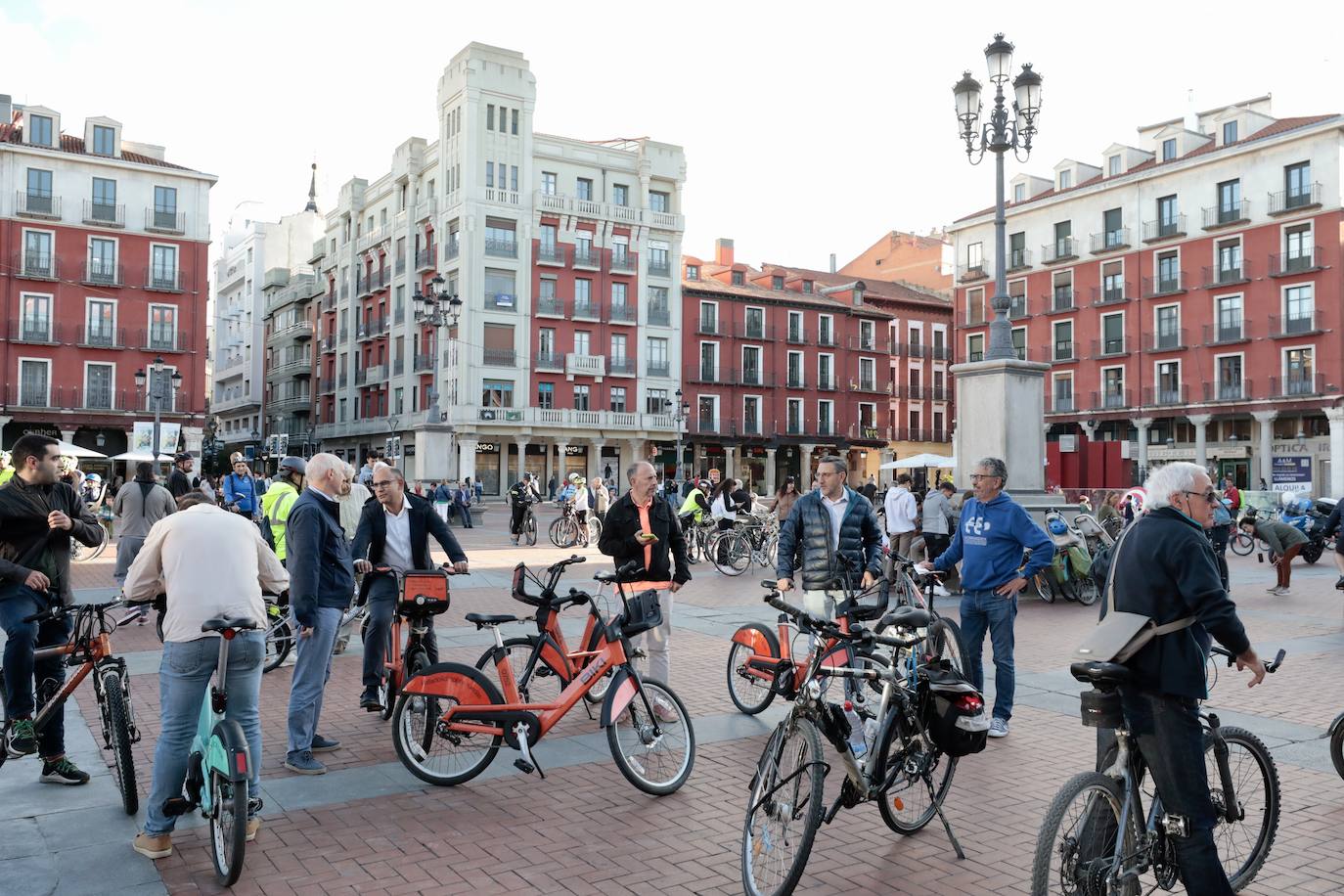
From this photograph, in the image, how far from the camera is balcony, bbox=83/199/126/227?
150 ft

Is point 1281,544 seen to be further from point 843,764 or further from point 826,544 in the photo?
point 843,764

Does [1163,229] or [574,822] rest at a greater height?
[1163,229]

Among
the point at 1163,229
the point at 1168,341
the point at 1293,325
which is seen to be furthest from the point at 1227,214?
the point at 1168,341

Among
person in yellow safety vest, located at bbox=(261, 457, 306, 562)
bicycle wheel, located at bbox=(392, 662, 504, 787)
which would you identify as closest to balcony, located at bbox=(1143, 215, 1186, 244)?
person in yellow safety vest, located at bbox=(261, 457, 306, 562)

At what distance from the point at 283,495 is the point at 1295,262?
47.1m

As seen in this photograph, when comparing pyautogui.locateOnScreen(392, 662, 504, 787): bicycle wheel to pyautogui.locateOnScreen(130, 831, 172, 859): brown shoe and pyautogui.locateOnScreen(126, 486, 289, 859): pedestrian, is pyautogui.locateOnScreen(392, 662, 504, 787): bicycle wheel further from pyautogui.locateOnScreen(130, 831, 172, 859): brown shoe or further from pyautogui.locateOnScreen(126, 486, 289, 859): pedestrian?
pyautogui.locateOnScreen(130, 831, 172, 859): brown shoe

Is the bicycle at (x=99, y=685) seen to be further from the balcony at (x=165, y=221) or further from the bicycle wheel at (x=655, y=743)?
the balcony at (x=165, y=221)

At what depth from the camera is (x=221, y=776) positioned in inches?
173

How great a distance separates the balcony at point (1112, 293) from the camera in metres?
51.0

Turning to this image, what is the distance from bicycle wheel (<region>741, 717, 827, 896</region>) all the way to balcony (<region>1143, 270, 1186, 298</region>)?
51080 mm

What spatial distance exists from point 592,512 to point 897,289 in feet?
156

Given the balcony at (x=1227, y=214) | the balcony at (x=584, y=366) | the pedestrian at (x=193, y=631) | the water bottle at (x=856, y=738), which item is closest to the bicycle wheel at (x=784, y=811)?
the water bottle at (x=856, y=738)

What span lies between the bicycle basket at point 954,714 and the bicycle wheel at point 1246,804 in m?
0.90

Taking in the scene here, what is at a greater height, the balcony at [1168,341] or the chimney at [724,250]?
the chimney at [724,250]
